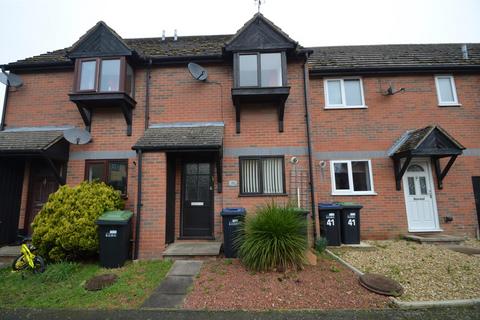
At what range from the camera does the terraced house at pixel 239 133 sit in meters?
7.41

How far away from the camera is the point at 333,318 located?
371 centimetres

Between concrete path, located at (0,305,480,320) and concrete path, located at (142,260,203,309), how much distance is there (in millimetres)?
221

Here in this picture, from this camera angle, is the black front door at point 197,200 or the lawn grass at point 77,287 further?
the black front door at point 197,200

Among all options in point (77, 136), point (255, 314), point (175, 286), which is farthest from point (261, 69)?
point (255, 314)

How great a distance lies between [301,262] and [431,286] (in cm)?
247

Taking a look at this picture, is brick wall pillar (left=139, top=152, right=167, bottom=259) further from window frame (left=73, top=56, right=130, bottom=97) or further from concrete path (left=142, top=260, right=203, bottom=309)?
window frame (left=73, top=56, right=130, bottom=97)

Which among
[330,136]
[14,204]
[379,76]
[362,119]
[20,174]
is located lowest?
[14,204]

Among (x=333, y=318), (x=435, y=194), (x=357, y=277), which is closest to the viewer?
(x=333, y=318)

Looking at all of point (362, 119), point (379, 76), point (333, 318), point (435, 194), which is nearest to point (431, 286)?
point (333, 318)

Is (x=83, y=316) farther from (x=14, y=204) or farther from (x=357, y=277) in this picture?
(x=14, y=204)

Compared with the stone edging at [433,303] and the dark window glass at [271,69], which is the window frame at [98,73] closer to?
the dark window glass at [271,69]

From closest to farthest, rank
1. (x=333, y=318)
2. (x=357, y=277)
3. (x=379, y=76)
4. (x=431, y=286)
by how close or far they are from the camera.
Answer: (x=333, y=318)
(x=431, y=286)
(x=357, y=277)
(x=379, y=76)

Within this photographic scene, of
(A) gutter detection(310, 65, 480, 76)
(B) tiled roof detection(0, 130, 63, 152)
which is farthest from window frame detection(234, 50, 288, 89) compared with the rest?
(B) tiled roof detection(0, 130, 63, 152)

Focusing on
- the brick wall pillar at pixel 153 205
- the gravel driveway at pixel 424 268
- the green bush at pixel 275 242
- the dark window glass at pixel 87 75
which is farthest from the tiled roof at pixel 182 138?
the gravel driveway at pixel 424 268
